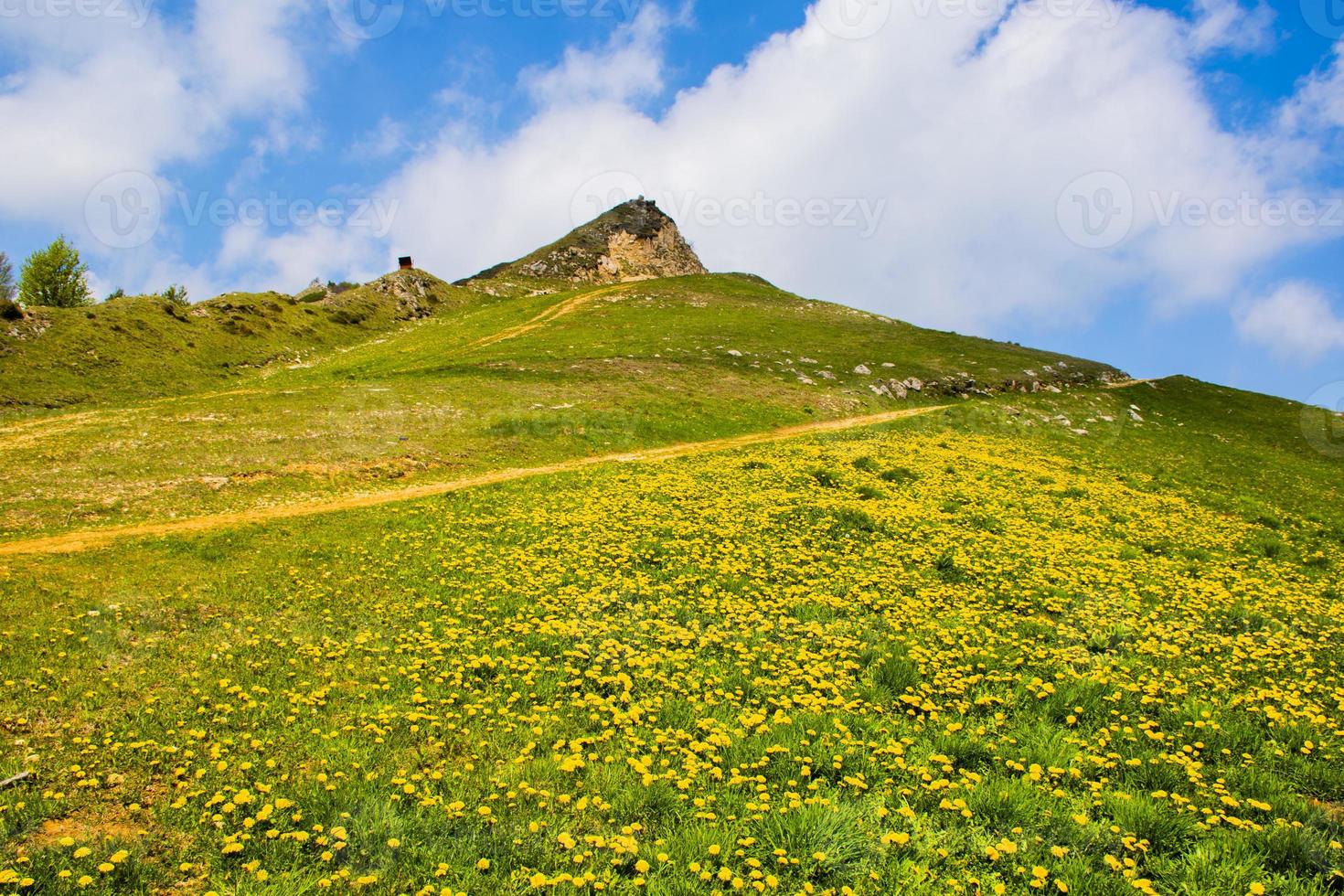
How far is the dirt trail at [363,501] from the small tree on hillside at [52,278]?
242 feet

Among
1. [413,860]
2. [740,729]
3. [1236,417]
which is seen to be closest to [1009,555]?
[740,729]

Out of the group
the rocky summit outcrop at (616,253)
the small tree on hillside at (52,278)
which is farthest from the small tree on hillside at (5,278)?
the rocky summit outcrop at (616,253)

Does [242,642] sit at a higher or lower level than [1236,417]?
lower

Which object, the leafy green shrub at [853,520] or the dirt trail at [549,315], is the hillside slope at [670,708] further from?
the dirt trail at [549,315]

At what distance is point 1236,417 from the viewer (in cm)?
5372

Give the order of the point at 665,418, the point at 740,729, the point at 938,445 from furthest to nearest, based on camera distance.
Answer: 1. the point at 665,418
2. the point at 938,445
3. the point at 740,729

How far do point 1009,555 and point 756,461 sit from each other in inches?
482

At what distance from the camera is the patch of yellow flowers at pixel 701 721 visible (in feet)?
26.0

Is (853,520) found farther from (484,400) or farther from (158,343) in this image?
(158,343)

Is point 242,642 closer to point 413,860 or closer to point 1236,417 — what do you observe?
point 413,860

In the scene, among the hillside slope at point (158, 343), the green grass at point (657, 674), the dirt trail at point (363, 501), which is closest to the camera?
the green grass at point (657, 674)

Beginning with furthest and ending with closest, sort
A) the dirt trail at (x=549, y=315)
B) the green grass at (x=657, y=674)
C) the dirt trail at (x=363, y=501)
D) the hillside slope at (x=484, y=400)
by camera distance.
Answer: the dirt trail at (x=549, y=315)
the hillside slope at (x=484, y=400)
the dirt trail at (x=363, y=501)
the green grass at (x=657, y=674)

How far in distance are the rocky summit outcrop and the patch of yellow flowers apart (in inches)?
3785

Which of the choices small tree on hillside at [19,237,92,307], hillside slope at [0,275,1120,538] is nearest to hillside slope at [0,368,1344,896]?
hillside slope at [0,275,1120,538]
